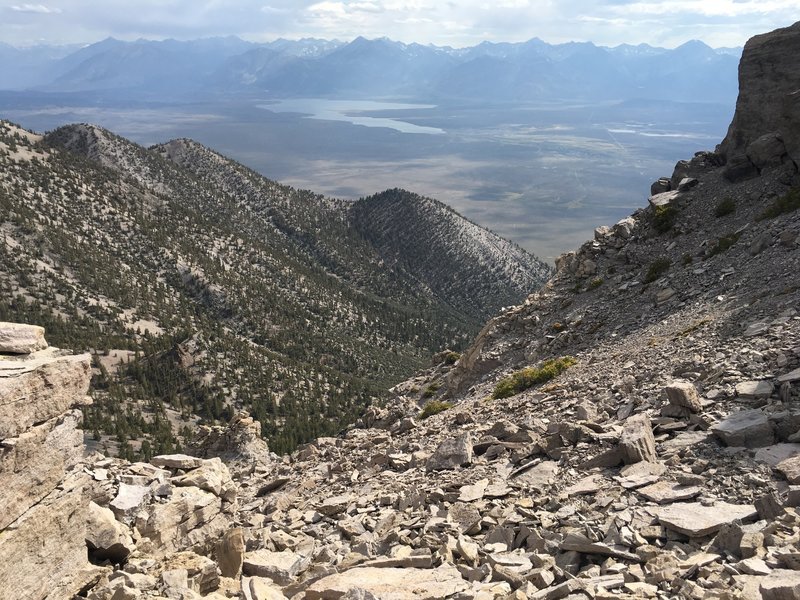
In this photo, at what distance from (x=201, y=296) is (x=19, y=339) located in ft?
342

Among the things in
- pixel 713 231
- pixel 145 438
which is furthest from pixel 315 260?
pixel 713 231

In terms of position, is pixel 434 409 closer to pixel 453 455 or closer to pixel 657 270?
pixel 453 455

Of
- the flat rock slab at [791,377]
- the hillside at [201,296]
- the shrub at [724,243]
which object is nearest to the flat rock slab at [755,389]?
the flat rock slab at [791,377]

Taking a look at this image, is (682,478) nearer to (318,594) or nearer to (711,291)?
(318,594)

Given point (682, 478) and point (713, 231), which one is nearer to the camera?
point (682, 478)

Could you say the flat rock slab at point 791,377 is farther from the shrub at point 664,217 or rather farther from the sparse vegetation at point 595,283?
the shrub at point 664,217

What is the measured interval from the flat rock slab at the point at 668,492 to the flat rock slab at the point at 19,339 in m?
12.3

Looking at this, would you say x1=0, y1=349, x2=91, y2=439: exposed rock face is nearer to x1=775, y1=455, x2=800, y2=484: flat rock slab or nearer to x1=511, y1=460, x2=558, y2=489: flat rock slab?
x1=511, y1=460, x2=558, y2=489: flat rock slab

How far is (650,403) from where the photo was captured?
17906 mm

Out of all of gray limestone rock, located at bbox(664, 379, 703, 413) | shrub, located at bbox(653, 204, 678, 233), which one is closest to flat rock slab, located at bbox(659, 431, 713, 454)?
gray limestone rock, located at bbox(664, 379, 703, 413)

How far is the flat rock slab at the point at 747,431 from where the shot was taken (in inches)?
529

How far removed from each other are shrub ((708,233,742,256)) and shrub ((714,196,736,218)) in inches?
130

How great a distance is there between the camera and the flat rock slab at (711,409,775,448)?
1344 centimetres

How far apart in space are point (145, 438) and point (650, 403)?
170ft
